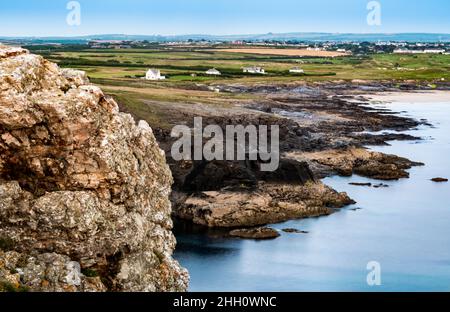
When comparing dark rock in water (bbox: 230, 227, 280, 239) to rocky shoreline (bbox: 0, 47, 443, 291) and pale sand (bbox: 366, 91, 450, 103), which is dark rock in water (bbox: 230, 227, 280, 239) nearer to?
rocky shoreline (bbox: 0, 47, 443, 291)

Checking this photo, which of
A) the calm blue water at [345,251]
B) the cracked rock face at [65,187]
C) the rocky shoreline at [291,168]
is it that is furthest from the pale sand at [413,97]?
the cracked rock face at [65,187]

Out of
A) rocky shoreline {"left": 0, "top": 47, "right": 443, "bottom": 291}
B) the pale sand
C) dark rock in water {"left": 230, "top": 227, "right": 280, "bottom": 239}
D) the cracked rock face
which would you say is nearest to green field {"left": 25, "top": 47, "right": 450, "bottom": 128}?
dark rock in water {"left": 230, "top": 227, "right": 280, "bottom": 239}

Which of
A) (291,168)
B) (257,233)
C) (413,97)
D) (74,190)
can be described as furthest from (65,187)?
(413,97)

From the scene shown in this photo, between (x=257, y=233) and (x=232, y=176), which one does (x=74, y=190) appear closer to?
(x=257, y=233)

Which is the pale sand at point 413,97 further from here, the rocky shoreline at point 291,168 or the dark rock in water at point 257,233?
the dark rock in water at point 257,233

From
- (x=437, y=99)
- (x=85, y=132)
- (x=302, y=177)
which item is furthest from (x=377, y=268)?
(x=437, y=99)
